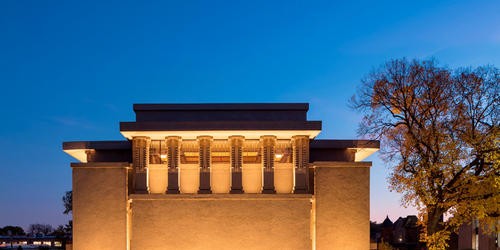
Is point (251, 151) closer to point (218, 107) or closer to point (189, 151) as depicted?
point (218, 107)

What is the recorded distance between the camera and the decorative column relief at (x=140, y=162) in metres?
25.6

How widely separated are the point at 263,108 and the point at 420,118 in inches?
359

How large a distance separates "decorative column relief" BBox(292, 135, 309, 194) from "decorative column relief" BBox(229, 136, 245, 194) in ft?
10.2

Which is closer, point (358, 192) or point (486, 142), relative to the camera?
point (486, 142)

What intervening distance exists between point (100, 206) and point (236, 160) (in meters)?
8.00

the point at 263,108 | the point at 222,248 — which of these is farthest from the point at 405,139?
the point at 222,248

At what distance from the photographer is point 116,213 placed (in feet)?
81.9

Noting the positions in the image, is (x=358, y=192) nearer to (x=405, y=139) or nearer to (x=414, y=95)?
(x=405, y=139)

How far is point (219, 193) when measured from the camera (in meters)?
25.7

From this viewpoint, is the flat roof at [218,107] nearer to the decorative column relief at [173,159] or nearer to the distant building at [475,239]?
the decorative column relief at [173,159]

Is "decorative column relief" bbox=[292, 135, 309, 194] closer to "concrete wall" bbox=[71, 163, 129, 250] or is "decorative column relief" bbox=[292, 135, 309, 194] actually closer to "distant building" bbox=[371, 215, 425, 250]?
"concrete wall" bbox=[71, 163, 129, 250]

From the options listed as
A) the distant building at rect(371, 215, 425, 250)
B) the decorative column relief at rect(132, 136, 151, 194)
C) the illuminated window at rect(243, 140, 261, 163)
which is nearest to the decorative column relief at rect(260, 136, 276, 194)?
the illuminated window at rect(243, 140, 261, 163)

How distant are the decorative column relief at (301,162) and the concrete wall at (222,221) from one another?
2.17 ft

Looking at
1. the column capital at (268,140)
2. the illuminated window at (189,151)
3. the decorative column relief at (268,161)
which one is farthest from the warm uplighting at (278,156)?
the illuminated window at (189,151)
